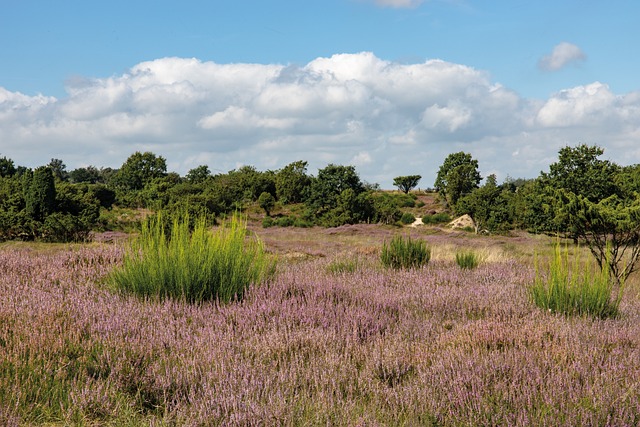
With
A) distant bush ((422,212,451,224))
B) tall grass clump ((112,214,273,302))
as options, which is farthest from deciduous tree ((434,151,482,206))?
tall grass clump ((112,214,273,302))

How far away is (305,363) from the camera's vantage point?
389cm

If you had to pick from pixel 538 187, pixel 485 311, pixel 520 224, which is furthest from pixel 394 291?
pixel 520 224

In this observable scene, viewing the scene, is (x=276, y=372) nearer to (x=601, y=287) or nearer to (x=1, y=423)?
(x=1, y=423)

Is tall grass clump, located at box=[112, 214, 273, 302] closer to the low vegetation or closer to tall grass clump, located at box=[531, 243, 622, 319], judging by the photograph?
the low vegetation

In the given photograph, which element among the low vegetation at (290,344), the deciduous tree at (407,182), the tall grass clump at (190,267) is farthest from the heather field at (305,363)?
the deciduous tree at (407,182)

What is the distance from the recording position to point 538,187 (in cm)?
3525

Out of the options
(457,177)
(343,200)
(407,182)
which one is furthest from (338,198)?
(407,182)

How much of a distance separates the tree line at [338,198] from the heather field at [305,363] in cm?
146

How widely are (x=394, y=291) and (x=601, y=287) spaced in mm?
2445

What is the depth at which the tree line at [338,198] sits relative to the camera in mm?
11078

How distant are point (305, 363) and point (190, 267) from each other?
251 cm

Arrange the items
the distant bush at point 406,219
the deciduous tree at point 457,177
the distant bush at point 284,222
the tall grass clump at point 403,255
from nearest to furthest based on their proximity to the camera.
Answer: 1. the tall grass clump at point 403,255
2. the distant bush at point 284,222
3. the distant bush at point 406,219
4. the deciduous tree at point 457,177

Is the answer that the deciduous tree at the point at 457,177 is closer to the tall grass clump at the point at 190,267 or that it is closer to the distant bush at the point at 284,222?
the distant bush at the point at 284,222

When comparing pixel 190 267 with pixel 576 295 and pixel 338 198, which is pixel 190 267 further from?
pixel 338 198
